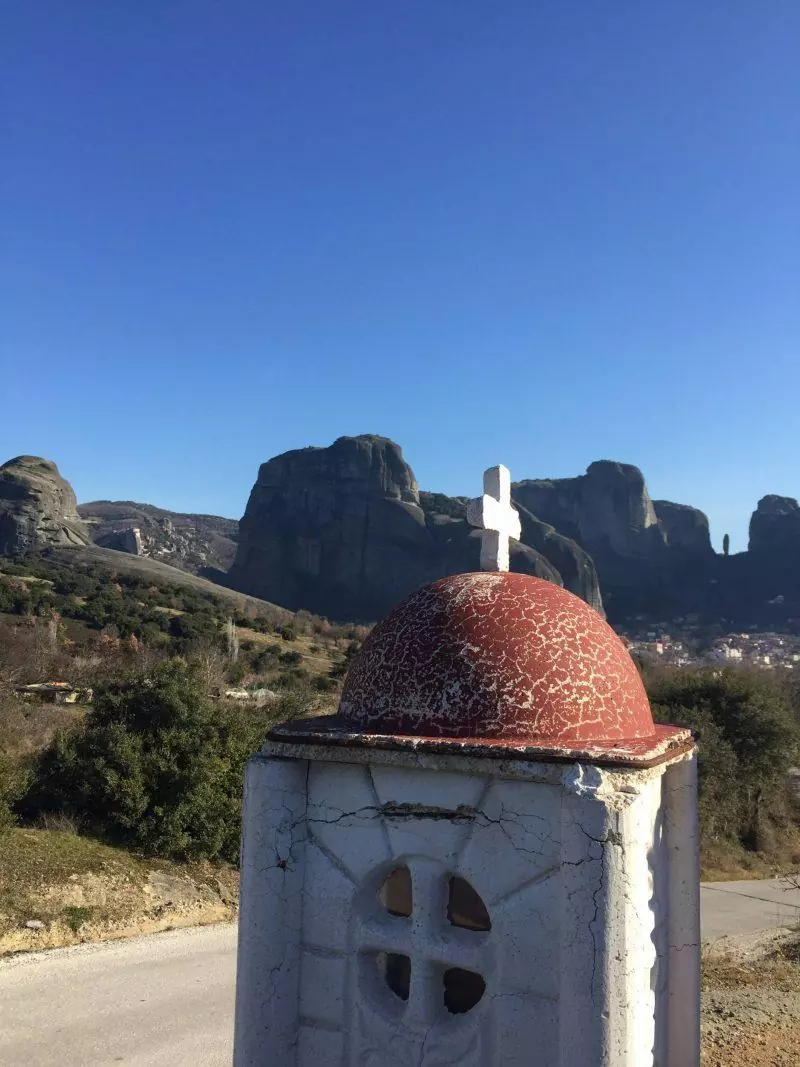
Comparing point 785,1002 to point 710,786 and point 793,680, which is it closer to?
point 710,786

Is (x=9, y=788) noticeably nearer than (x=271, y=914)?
No

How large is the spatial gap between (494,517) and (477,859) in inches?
67.3

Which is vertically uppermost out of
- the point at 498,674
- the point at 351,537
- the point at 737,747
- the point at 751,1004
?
the point at 351,537

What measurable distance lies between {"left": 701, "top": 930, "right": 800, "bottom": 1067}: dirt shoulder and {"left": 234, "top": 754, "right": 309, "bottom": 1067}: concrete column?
494 cm

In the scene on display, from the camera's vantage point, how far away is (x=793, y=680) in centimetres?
3625

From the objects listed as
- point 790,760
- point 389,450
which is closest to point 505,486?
point 790,760

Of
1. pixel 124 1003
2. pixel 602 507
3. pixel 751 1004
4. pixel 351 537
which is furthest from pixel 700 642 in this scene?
pixel 124 1003

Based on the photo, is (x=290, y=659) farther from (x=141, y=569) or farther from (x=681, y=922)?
(x=681, y=922)

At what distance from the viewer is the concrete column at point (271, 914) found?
318 centimetres

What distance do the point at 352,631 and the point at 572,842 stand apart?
5624 cm

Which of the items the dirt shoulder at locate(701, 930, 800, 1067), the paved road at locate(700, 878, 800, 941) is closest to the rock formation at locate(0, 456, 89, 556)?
the paved road at locate(700, 878, 800, 941)

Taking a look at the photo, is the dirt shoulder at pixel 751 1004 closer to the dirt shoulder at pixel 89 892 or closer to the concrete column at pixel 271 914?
the concrete column at pixel 271 914

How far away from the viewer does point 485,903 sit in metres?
2.92

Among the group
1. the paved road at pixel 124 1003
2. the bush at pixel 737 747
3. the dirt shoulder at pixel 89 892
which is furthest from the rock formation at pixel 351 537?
the paved road at pixel 124 1003
